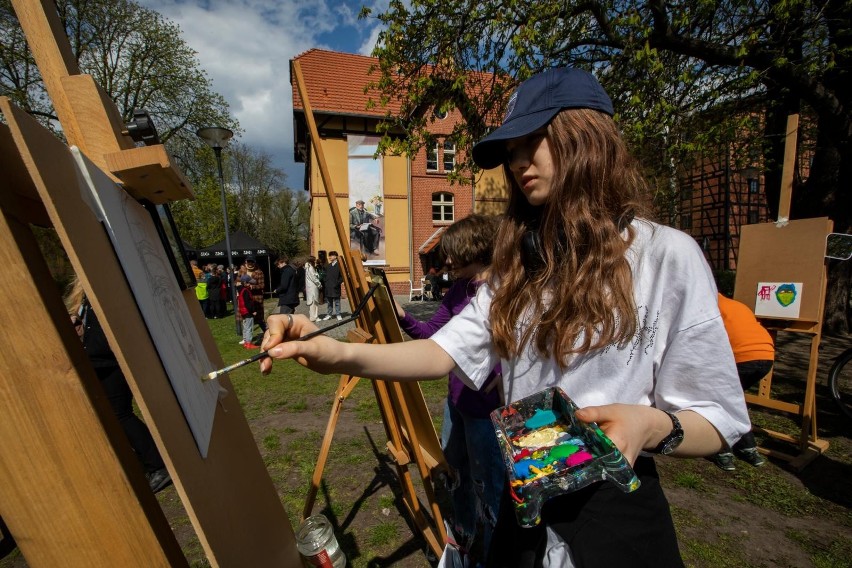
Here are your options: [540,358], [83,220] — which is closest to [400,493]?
[540,358]

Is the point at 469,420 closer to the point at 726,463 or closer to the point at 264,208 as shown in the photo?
the point at 726,463

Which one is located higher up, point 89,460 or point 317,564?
point 89,460

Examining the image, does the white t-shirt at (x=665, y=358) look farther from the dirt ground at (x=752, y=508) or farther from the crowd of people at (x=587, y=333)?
the dirt ground at (x=752, y=508)

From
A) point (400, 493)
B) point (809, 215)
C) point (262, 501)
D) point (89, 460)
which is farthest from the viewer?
point (809, 215)

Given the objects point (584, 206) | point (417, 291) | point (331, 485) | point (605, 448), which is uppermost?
point (584, 206)

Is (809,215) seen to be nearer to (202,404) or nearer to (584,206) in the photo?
(584,206)

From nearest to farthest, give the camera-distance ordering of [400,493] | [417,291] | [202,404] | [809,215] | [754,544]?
[202,404] → [754,544] → [400,493] → [809,215] → [417,291]

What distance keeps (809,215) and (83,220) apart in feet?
32.3

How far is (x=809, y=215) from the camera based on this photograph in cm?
714

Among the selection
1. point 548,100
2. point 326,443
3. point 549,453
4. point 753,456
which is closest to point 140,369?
point 549,453

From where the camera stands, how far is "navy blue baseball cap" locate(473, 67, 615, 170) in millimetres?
1056

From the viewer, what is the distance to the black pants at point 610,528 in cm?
90

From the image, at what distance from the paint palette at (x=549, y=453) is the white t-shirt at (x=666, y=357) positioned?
129 mm

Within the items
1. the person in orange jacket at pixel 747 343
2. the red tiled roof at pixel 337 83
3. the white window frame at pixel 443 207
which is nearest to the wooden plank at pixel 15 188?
the person in orange jacket at pixel 747 343
